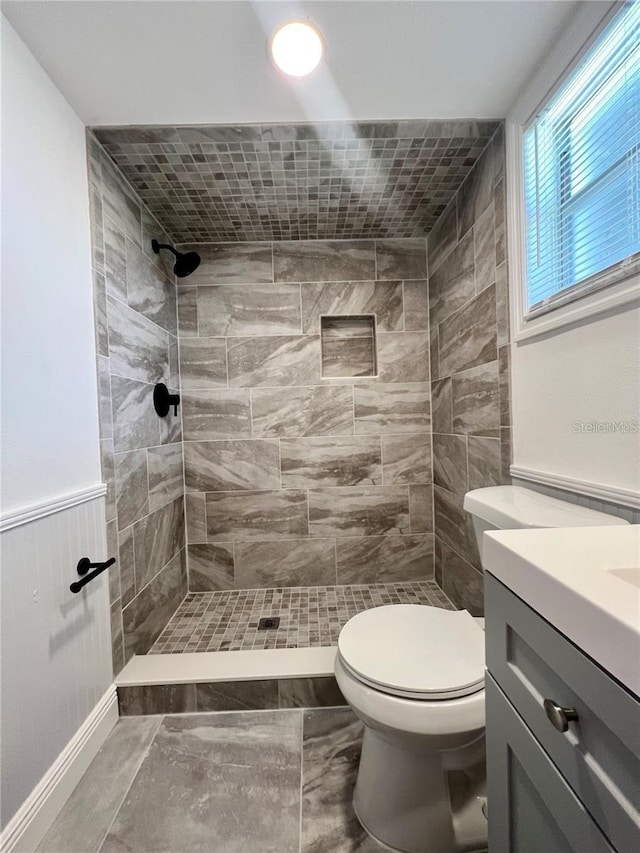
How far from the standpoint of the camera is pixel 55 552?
1.10 metres

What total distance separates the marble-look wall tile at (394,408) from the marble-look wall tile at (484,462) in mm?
547

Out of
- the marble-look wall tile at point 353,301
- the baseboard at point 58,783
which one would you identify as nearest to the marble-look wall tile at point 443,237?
the marble-look wall tile at point 353,301

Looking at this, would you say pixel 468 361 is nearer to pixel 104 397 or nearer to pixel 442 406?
pixel 442 406

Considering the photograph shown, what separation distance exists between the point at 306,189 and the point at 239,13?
29.6 inches

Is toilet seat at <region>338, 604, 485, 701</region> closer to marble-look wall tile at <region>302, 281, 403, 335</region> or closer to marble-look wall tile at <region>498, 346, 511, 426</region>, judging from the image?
marble-look wall tile at <region>498, 346, 511, 426</region>

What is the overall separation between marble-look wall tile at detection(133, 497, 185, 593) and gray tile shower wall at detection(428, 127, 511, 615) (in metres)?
1.53

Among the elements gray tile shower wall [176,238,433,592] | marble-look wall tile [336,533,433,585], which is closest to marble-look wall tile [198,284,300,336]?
gray tile shower wall [176,238,433,592]

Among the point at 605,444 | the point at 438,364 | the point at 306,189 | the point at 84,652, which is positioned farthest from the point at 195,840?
the point at 306,189

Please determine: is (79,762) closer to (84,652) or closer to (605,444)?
(84,652)

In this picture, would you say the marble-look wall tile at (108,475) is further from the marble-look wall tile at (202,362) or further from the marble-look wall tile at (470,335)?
the marble-look wall tile at (470,335)

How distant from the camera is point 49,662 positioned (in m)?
1.05

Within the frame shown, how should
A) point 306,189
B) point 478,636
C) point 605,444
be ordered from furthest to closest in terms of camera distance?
point 306,189 < point 478,636 < point 605,444

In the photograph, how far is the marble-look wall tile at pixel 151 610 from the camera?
1.52 metres

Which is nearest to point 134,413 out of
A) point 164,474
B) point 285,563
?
point 164,474
